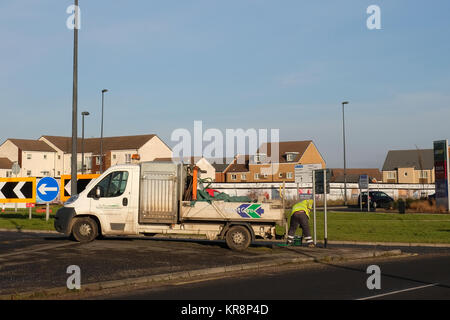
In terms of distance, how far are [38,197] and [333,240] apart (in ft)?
41.1

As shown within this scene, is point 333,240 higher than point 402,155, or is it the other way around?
point 402,155

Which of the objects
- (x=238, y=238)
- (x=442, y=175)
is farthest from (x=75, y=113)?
(x=442, y=175)

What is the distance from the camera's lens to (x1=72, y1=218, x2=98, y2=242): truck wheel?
16.8m

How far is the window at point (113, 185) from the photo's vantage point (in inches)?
659

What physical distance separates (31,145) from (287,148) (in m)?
40.9

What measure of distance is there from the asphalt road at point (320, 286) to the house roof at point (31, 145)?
82.3 meters

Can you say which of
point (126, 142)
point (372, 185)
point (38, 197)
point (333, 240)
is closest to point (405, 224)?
point (333, 240)

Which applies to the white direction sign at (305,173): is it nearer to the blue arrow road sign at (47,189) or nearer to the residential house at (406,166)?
the blue arrow road sign at (47,189)

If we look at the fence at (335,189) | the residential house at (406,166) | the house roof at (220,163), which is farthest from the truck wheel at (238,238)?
A: the residential house at (406,166)

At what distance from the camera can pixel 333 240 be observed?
2048cm

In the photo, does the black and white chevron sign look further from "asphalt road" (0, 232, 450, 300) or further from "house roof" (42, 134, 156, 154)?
"house roof" (42, 134, 156, 154)

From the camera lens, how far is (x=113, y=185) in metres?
16.8
